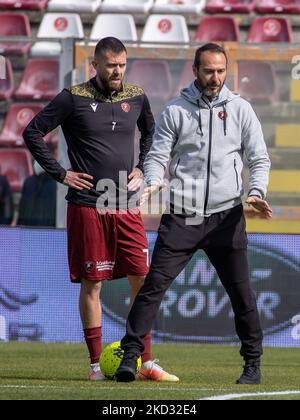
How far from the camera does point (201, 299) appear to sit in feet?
38.2

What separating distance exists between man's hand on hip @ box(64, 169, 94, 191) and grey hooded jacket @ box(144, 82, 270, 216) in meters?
0.71

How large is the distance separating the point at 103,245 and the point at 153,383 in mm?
1059

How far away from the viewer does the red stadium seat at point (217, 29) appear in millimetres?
16348

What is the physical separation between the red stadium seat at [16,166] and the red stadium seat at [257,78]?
251 centimetres

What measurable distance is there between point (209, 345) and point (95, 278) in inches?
156

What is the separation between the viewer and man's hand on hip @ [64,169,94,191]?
776cm

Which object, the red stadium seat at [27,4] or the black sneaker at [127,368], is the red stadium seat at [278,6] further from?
the black sneaker at [127,368]

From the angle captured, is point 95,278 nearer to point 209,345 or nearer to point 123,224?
point 123,224

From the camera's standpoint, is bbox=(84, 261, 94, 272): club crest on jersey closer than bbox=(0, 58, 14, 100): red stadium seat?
Yes

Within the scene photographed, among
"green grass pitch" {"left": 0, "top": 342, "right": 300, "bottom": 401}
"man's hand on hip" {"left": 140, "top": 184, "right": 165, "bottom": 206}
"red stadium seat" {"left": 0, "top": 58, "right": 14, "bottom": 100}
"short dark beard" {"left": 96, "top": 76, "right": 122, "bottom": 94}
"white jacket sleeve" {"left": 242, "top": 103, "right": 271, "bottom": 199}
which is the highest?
"red stadium seat" {"left": 0, "top": 58, "right": 14, "bottom": 100}

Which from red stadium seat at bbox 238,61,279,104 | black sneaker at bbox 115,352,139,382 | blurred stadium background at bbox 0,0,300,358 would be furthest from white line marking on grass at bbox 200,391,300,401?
red stadium seat at bbox 238,61,279,104

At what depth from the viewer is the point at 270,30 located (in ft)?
53.2

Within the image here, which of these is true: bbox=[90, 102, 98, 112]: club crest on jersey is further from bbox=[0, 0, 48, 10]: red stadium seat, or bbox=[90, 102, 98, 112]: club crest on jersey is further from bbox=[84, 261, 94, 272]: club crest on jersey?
bbox=[0, 0, 48, 10]: red stadium seat

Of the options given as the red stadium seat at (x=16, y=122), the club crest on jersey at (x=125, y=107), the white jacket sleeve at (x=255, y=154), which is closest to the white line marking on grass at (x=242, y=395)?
the white jacket sleeve at (x=255, y=154)
